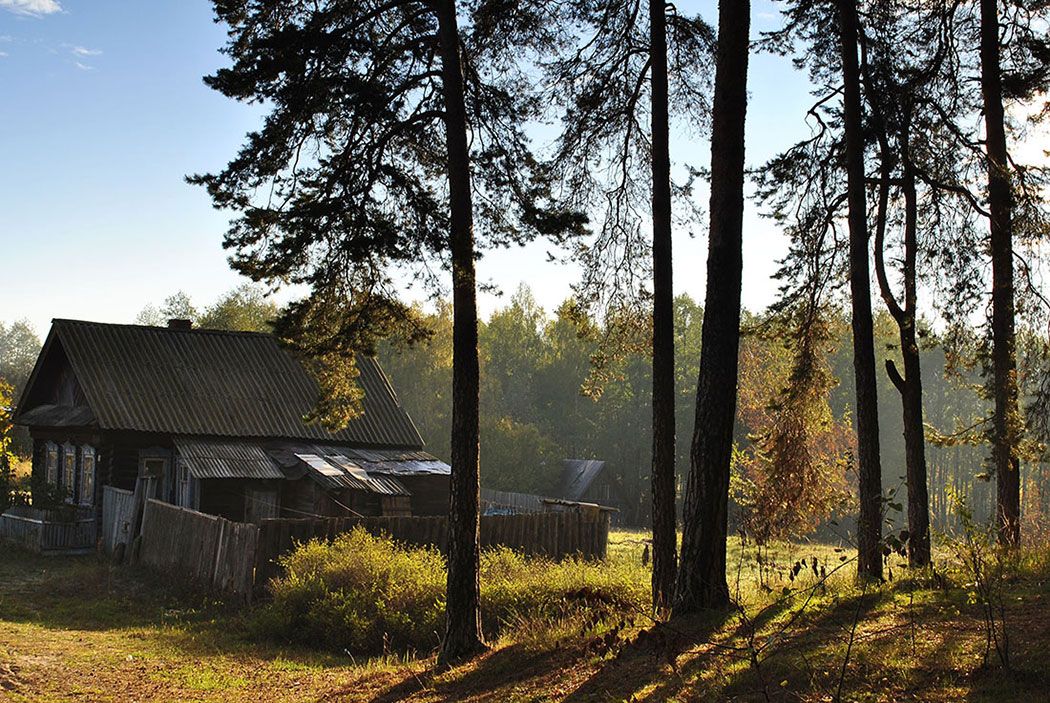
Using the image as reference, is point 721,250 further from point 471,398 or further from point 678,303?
point 678,303

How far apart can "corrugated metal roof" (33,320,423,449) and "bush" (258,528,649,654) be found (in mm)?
11940

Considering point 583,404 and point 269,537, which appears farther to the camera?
point 583,404

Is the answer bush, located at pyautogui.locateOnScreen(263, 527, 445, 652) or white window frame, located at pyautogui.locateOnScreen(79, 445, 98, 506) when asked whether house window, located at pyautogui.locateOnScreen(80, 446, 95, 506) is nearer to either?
white window frame, located at pyautogui.locateOnScreen(79, 445, 98, 506)

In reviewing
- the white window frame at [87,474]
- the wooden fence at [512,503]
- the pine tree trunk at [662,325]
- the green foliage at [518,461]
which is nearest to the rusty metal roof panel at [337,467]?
the wooden fence at [512,503]

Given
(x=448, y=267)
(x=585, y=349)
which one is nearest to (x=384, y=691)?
(x=448, y=267)

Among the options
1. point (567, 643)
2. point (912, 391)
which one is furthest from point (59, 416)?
point (912, 391)

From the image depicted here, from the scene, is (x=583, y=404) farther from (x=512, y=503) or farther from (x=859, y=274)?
(x=859, y=274)

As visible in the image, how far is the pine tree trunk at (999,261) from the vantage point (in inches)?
536

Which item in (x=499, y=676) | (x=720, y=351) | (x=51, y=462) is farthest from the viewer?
(x=51, y=462)

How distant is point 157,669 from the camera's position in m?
11.9

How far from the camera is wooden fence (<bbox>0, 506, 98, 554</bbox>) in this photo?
23.2 metres

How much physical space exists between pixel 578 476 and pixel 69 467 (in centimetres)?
3083

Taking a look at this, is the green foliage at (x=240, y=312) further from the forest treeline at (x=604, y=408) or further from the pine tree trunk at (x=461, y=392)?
the pine tree trunk at (x=461, y=392)

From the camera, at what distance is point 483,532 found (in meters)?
19.9
